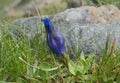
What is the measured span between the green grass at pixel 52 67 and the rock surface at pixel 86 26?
0.12 meters

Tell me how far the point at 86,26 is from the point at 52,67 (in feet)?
1.68

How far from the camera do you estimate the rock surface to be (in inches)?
123

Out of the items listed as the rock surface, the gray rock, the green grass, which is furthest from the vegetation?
the gray rock

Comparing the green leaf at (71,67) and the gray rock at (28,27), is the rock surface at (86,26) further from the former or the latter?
the green leaf at (71,67)

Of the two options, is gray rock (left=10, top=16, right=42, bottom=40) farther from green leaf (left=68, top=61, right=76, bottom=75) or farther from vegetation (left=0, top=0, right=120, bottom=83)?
green leaf (left=68, top=61, right=76, bottom=75)

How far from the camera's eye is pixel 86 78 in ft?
9.20

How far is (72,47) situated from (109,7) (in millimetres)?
861

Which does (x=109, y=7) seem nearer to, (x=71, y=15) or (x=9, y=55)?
(x=71, y=15)

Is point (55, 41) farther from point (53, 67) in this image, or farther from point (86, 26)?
point (86, 26)

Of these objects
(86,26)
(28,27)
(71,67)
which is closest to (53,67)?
(71,67)

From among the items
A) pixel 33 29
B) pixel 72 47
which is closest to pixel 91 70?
pixel 72 47

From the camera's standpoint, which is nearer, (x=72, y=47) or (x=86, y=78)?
(x=86, y=78)

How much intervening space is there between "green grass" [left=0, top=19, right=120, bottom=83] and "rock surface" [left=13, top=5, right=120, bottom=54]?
4.7 inches

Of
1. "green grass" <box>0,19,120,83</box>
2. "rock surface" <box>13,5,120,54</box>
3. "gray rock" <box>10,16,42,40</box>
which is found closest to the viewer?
"green grass" <box>0,19,120,83</box>
